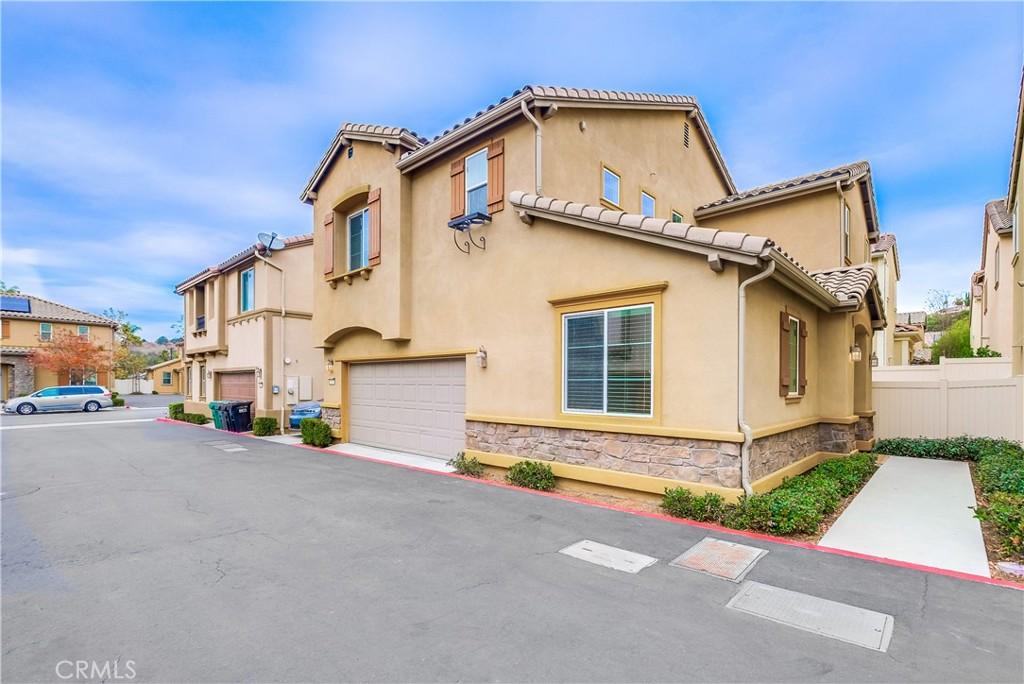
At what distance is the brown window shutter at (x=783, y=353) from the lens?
770 centimetres

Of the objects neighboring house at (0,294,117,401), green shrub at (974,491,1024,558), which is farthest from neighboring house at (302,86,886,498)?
neighboring house at (0,294,117,401)

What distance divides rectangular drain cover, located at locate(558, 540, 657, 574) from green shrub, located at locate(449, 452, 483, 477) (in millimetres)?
3968

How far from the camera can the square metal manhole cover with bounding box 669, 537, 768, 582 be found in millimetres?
4758

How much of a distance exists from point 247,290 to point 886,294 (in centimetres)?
2656

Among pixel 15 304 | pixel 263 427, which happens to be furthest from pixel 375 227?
pixel 15 304

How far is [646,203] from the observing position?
451 inches

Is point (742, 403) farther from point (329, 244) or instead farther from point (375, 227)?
point (329, 244)

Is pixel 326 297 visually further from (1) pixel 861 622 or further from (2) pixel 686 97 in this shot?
(1) pixel 861 622

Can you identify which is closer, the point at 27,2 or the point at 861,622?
the point at 861,622

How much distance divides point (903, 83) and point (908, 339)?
56.0 ft

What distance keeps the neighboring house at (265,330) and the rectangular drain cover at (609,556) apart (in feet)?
40.5

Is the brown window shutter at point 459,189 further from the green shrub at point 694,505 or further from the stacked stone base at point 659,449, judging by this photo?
the green shrub at point 694,505

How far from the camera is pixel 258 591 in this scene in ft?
14.2

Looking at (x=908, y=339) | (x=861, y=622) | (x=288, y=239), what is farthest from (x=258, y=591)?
(x=908, y=339)
